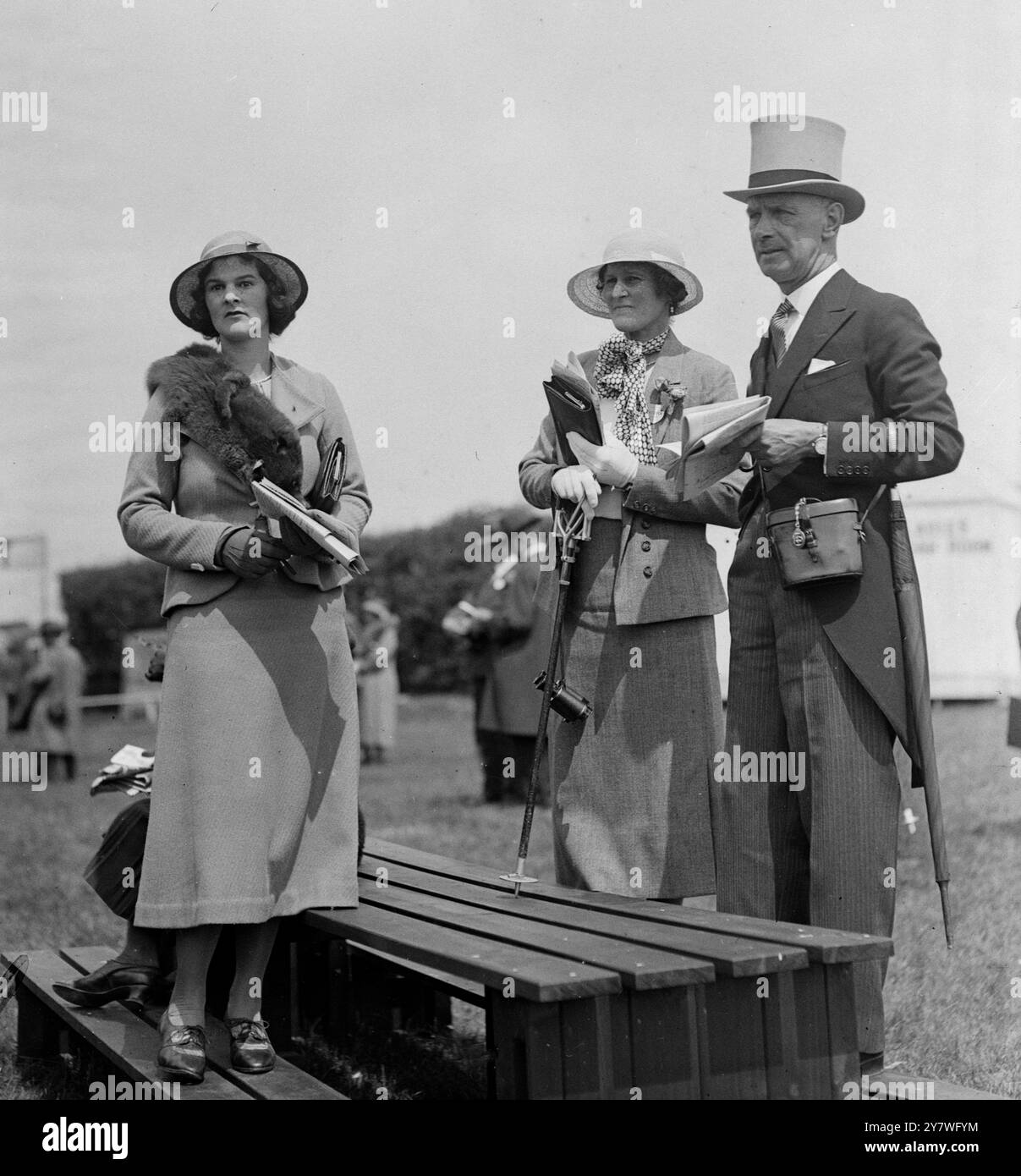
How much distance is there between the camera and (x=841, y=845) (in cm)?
380

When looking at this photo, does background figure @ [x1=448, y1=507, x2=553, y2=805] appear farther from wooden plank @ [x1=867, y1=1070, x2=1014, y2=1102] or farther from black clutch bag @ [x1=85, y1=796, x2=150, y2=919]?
wooden plank @ [x1=867, y1=1070, x2=1014, y2=1102]

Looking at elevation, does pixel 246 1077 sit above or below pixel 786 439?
below

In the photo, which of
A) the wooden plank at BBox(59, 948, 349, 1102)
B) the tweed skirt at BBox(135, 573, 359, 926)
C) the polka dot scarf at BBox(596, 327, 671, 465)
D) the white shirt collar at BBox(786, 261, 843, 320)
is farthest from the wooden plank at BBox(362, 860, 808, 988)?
the white shirt collar at BBox(786, 261, 843, 320)

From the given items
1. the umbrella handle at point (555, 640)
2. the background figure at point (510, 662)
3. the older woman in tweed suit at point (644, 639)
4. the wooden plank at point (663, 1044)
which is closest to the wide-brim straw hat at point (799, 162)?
the older woman in tweed suit at point (644, 639)

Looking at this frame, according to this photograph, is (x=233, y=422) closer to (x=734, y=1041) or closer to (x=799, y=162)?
(x=799, y=162)

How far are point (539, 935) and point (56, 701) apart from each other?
12.5 m

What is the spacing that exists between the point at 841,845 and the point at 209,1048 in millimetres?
1682

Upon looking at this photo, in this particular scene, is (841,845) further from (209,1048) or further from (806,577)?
(209,1048)

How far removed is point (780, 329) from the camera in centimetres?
410

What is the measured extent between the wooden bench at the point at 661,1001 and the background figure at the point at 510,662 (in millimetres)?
7504

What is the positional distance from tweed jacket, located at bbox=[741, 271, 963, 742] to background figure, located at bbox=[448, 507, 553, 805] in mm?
6993

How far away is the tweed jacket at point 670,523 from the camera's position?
4277mm

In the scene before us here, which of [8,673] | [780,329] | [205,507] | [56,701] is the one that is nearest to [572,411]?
[780,329]
